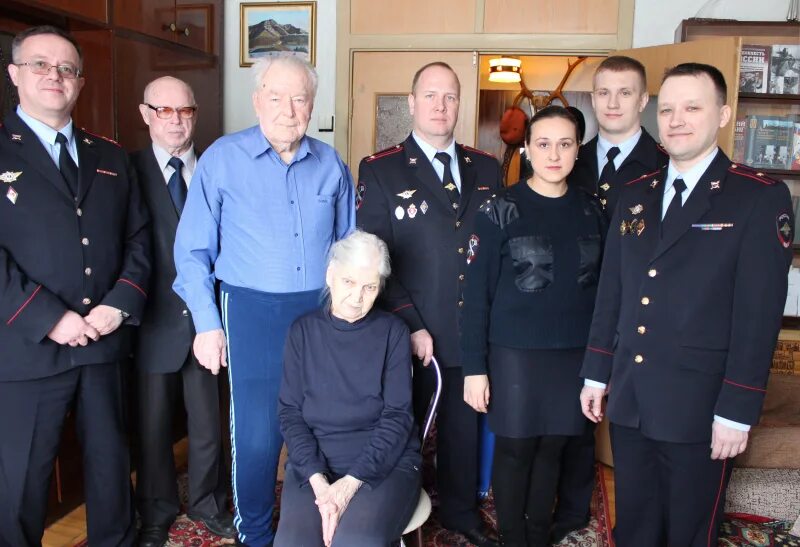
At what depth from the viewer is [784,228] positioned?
5.24 ft

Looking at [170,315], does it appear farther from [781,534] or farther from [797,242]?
[797,242]

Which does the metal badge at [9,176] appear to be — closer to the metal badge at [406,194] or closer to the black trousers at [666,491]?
the metal badge at [406,194]

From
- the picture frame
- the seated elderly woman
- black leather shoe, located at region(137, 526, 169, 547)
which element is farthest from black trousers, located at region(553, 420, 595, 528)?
the picture frame

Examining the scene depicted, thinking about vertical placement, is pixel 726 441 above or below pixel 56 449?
above

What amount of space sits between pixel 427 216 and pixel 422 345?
406 mm

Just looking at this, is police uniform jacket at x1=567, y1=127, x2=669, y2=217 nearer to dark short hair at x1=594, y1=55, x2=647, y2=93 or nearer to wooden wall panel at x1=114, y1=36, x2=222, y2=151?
dark short hair at x1=594, y1=55, x2=647, y2=93

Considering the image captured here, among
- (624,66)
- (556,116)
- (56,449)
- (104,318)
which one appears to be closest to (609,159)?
(624,66)

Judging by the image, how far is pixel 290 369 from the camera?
1927 millimetres

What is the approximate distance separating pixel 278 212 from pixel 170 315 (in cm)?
63

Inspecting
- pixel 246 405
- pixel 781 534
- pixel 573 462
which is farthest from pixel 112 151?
pixel 781 534

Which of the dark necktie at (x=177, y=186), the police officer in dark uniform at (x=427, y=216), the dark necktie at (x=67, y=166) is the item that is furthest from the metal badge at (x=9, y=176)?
the police officer in dark uniform at (x=427, y=216)

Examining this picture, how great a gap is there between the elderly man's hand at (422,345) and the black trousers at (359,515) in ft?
1.41

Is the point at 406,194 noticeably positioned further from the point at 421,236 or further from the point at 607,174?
the point at 607,174

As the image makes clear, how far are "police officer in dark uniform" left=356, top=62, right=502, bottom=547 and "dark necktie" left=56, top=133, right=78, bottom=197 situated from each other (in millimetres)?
850
